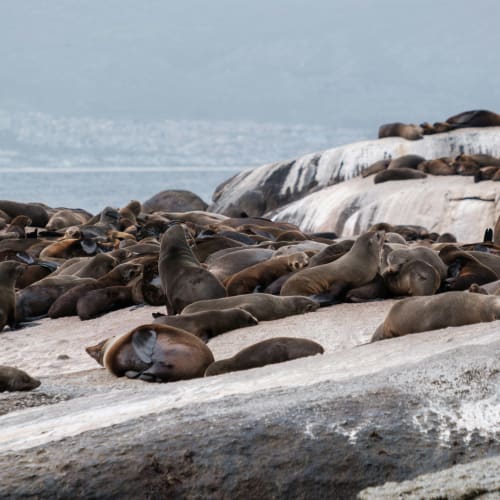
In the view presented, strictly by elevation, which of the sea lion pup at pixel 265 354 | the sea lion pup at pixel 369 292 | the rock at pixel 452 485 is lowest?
the sea lion pup at pixel 369 292

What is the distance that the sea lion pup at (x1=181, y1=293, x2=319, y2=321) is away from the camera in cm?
625

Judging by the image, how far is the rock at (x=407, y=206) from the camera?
15.6m

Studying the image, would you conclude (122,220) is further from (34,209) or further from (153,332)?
(153,332)

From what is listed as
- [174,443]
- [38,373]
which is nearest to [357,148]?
[38,373]

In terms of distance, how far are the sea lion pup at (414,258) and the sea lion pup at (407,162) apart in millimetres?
11254

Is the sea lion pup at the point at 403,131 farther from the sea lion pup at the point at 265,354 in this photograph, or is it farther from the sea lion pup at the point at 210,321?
the sea lion pup at the point at 265,354

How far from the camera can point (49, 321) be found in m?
7.96

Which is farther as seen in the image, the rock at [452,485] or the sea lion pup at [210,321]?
the sea lion pup at [210,321]

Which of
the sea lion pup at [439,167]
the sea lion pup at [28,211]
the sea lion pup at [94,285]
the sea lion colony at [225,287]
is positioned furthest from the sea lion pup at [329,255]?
the sea lion pup at [439,167]

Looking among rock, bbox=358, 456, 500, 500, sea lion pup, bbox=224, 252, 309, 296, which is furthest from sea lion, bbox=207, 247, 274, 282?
rock, bbox=358, 456, 500, 500

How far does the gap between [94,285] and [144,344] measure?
2992 millimetres

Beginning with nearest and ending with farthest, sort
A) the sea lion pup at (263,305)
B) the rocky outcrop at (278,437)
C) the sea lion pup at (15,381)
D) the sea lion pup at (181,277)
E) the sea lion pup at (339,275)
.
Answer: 1. the rocky outcrop at (278,437)
2. the sea lion pup at (15,381)
3. the sea lion pup at (263,305)
4. the sea lion pup at (181,277)
5. the sea lion pup at (339,275)

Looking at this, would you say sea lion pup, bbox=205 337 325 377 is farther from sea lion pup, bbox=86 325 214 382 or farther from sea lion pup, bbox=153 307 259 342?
sea lion pup, bbox=153 307 259 342

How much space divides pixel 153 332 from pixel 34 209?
11475 mm
